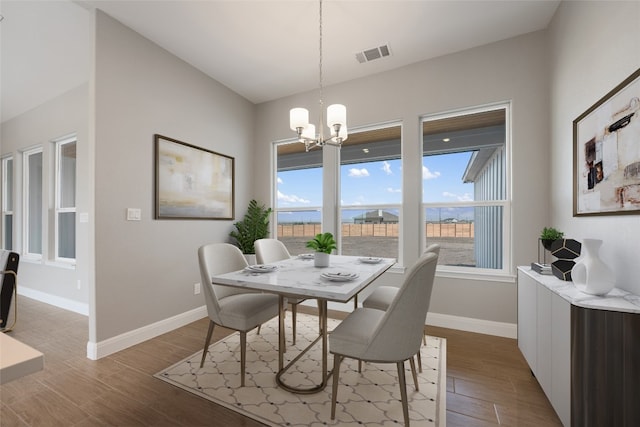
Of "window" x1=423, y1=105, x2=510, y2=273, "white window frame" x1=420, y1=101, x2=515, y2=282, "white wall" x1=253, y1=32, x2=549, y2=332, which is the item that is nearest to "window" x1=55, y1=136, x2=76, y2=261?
"white wall" x1=253, y1=32, x2=549, y2=332

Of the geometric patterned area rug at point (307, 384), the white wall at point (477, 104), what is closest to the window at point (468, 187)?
the white wall at point (477, 104)

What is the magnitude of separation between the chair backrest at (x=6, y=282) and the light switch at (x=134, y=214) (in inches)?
60.0

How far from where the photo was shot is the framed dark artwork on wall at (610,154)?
57.8 inches

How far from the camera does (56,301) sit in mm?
3756

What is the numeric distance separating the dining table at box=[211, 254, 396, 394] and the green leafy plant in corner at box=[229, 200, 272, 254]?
1554 millimetres

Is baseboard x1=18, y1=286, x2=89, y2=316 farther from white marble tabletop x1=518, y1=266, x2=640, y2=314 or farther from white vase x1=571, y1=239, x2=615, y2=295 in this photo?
white vase x1=571, y1=239, x2=615, y2=295

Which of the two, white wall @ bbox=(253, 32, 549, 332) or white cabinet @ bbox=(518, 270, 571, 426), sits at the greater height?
white wall @ bbox=(253, 32, 549, 332)

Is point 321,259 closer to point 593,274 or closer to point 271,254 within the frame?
point 271,254

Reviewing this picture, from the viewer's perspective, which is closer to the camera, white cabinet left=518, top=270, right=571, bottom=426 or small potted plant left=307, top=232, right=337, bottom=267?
white cabinet left=518, top=270, right=571, bottom=426

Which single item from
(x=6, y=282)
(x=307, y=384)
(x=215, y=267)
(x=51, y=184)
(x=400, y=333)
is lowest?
(x=307, y=384)

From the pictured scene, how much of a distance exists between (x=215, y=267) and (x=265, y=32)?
2325 millimetres

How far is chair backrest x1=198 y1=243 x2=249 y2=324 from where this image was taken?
201 centimetres

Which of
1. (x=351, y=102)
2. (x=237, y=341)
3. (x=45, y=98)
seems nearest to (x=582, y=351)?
(x=237, y=341)

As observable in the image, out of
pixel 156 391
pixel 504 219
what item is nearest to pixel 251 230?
pixel 156 391
